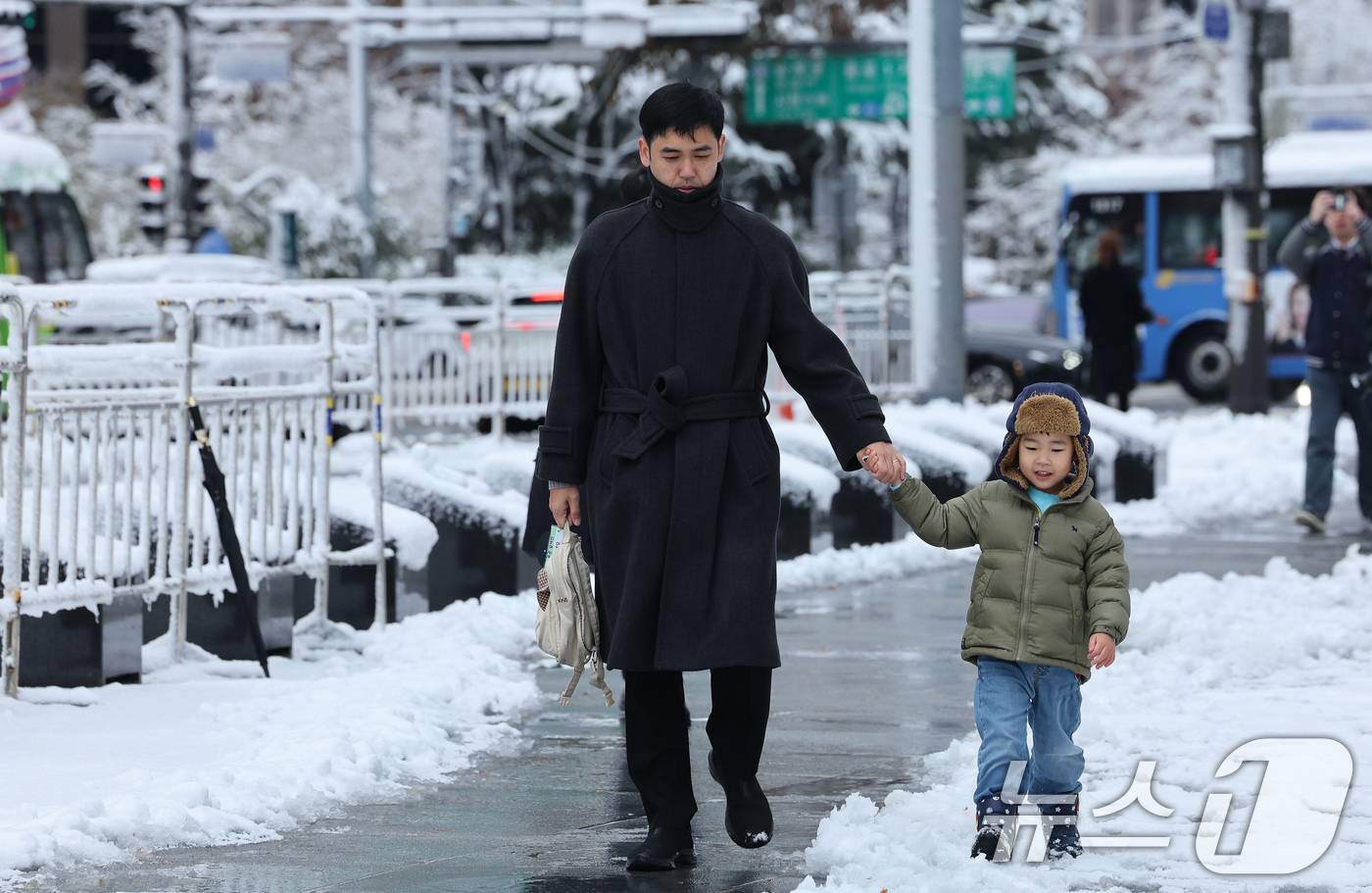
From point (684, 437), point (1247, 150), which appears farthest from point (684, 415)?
point (1247, 150)

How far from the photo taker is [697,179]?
4.62 m

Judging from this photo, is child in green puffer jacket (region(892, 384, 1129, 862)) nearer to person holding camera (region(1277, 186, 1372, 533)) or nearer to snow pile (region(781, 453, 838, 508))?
snow pile (region(781, 453, 838, 508))

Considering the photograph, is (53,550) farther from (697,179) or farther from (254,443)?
(697,179)

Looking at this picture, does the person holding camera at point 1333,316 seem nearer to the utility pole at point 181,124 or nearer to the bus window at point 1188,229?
the bus window at point 1188,229

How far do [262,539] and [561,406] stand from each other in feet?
10.0

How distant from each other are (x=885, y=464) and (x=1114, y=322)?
44.4ft

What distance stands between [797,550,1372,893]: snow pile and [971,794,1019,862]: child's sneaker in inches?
1.6

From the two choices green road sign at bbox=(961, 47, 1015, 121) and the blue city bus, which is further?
green road sign at bbox=(961, 47, 1015, 121)

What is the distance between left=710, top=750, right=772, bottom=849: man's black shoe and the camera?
15.3ft

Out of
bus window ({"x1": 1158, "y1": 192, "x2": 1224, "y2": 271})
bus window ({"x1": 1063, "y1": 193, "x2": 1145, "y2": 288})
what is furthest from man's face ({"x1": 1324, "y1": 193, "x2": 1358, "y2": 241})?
bus window ({"x1": 1158, "y1": 192, "x2": 1224, "y2": 271})

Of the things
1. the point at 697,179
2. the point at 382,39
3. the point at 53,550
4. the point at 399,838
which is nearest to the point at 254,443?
the point at 53,550

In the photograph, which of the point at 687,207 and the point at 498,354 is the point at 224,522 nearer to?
the point at 687,207

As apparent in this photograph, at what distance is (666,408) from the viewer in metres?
4.55

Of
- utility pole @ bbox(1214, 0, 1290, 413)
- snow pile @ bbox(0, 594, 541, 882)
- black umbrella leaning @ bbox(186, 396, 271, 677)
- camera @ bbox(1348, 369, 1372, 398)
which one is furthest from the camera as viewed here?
utility pole @ bbox(1214, 0, 1290, 413)
